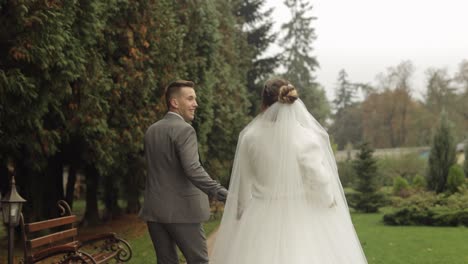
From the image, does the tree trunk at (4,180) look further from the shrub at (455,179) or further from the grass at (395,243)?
the shrub at (455,179)

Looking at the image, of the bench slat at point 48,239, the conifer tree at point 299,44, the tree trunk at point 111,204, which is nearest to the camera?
the bench slat at point 48,239

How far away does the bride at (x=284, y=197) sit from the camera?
4.29m

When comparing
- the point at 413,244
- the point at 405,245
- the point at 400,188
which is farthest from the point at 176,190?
the point at 400,188

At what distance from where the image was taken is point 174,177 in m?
4.45

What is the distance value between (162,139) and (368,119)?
6559 cm

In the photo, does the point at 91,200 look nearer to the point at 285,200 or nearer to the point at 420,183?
the point at 285,200

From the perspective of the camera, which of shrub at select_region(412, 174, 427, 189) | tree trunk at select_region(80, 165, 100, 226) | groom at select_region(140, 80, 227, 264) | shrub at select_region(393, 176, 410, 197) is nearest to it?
groom at select_region(140, 80, 227, 264)

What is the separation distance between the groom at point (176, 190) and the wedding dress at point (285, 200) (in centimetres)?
28

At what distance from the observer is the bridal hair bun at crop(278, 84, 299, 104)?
14.7ft

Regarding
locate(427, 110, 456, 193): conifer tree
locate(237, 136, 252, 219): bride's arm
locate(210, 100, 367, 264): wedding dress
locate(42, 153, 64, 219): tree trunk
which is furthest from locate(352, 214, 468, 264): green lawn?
locate(427, 110, 456, 193): conifer tree

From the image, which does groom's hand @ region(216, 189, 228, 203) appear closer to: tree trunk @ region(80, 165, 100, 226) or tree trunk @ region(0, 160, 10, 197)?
tree trunk @ region(0, 160, 10, 197)

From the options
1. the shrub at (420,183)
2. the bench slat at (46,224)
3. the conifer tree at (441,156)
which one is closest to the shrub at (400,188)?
the shrub at (420,183)

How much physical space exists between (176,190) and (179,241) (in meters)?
0.42

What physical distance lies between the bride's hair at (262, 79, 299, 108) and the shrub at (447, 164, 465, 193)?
2161 cm
